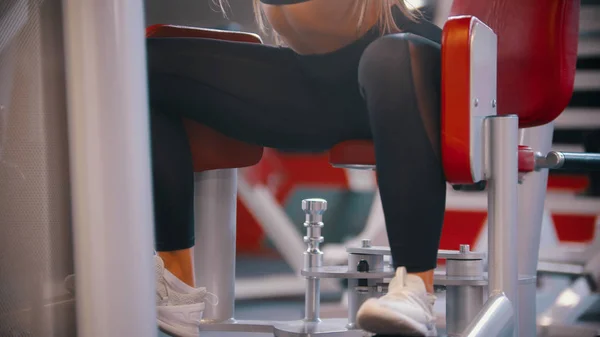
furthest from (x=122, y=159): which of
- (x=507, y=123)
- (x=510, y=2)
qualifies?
(x=510, y=2)

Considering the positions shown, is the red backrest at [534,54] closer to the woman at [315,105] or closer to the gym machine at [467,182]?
the gym machine at [467,182]

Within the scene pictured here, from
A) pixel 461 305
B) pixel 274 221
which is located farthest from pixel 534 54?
pixel 274 221

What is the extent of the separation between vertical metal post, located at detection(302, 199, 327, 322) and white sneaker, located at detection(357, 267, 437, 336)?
77 centimetres

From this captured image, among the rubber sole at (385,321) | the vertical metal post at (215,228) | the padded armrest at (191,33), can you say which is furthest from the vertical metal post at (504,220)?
the vertical metal post at (215,228)

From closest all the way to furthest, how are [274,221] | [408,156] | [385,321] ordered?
1. [385,321]
2. [408,156]
3. [274,221]

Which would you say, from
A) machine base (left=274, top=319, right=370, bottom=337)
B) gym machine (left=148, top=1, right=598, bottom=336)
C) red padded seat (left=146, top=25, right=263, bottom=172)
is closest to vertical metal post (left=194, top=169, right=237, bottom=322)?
gym machine (left=148, top=1, right=598, bottom=336)

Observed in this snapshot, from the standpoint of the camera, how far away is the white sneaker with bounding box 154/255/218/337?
0.98 m

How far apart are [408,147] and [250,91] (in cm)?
32

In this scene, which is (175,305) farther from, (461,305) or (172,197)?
(461,305)

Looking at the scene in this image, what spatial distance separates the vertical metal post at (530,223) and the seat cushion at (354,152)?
Result: 583mm

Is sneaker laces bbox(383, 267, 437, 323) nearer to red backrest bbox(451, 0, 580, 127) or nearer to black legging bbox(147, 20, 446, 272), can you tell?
black legging bbox(147, 20, 446, 272)

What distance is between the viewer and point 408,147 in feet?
2.80

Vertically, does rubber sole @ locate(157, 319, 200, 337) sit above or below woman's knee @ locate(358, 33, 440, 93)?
below

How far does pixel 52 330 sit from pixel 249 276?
194 cm
